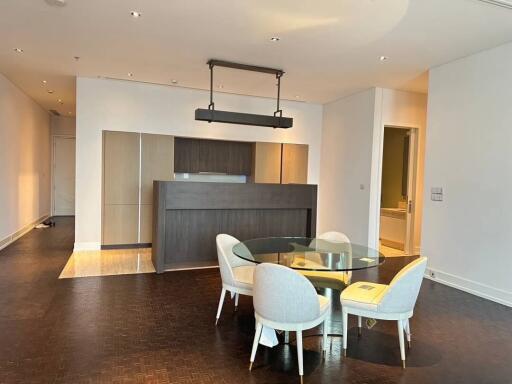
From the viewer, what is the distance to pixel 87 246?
6.35 metres

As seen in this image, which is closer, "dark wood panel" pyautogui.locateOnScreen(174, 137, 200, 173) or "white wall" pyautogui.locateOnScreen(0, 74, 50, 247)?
"white wall" pyautogui.locateOnScreen(0, 74, 50, 247)

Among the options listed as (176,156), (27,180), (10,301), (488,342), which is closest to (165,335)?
(10,301)

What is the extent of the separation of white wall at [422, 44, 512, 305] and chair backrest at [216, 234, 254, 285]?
2962mm

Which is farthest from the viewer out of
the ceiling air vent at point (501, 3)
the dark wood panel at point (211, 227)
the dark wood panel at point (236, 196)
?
the dark wood panel at point (211, 227)

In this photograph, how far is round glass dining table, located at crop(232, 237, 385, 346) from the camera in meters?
3.05

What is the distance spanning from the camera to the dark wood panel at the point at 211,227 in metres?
5.28

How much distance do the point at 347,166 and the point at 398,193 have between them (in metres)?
1.94

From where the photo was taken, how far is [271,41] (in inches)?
174

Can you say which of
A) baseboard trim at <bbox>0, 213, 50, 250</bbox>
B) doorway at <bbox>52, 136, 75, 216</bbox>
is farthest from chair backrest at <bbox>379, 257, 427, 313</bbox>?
doorway at <bbox>52, 136, 75, 216</bbox>

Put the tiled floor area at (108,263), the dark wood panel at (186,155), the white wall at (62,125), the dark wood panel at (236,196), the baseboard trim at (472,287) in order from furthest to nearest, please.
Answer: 1. the white wall at (62,125)
2. the dark wood panel at (186,155)
3. the dark wood panel at (236,196)
4. the tiled floor area at (108,263)
5. the baseboard trim at (472,287)

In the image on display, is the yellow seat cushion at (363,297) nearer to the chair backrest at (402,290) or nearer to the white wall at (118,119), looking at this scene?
the chair backrest at (402,290)

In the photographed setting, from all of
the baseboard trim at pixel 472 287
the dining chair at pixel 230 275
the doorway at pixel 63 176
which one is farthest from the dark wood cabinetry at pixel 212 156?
the doorway at pixel 63 176

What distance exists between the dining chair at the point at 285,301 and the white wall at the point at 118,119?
4.78 meters

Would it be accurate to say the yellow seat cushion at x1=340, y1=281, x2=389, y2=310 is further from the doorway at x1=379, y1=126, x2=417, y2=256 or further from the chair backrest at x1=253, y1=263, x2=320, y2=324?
the doorway at x1=379, y1=126, x2=417, y2=256
